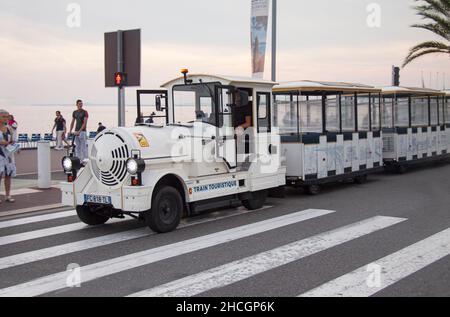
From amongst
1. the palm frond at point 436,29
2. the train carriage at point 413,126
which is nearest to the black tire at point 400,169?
the train carriage at point 413,126

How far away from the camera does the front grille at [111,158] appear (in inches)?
319

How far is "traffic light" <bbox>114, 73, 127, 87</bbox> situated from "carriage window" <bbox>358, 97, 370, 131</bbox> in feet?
20.6

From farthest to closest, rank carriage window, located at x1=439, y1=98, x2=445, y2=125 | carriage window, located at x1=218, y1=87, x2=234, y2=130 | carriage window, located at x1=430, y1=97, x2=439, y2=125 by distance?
carriage window, located at x1=439, y1=98, x2=445, y2=125
carriage window, located at x1=430, y1=97, x2=439, y2=125
carriage window, located at x1=218, y1=87, x2=234, y2=130

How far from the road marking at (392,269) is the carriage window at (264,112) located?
3758mm

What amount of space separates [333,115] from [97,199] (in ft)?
24.8

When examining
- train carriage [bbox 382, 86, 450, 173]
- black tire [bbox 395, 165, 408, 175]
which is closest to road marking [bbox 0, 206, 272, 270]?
train carriage [bbox 382, 86, 450, 173]

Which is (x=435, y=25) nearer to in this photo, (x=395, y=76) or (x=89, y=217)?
(x=395, y=76)

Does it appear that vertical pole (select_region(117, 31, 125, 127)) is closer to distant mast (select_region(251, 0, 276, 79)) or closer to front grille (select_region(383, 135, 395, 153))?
distant mast (select_region(251, 0, 276, 79))

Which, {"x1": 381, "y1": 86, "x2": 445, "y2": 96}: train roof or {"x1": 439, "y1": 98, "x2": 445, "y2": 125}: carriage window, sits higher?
{"x1": 381, "y1": 86, "x2": 445, "y2": 96}: train roof

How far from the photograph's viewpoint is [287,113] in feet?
43.8

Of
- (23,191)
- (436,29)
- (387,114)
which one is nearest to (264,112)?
(23,191)

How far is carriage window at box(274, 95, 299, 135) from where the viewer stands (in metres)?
13.1

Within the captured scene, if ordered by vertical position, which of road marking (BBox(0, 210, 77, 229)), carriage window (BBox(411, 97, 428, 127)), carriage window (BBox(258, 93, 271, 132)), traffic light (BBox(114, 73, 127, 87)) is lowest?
road marking (BBox(0, 210, 77, 229))
